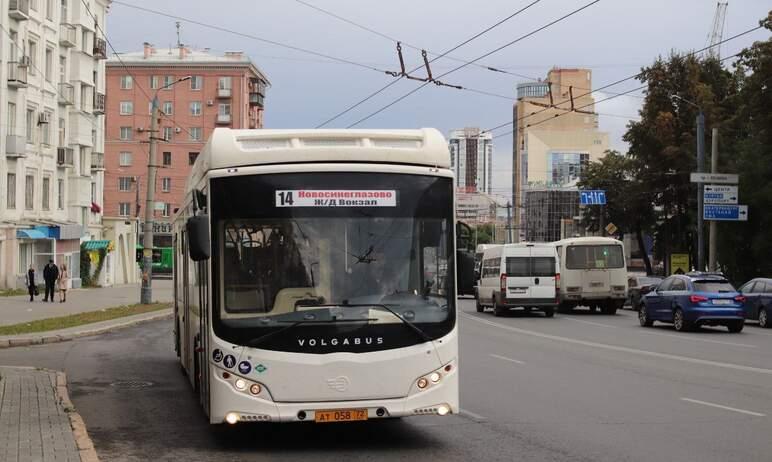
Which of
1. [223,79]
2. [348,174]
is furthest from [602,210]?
[348,174]

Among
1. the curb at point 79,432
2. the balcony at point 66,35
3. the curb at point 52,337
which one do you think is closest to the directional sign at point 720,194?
the curb at point 52,337

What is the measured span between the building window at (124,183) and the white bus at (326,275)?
95.3 m

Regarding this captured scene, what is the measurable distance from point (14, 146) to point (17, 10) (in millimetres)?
6721

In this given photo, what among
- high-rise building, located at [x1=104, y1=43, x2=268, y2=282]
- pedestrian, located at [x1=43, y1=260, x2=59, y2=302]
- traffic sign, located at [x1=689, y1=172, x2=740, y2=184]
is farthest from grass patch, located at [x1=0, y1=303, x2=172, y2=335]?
high-rise building, located at [x1=104, y1=43, x2=268, y2=282]

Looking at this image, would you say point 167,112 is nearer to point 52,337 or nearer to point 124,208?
point 124,208

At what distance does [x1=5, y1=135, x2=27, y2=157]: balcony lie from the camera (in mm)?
51375

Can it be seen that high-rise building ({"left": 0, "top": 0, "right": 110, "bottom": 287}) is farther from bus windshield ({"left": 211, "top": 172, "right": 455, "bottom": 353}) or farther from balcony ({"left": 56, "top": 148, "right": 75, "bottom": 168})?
bus windshield ({"left": 211, "top": 172, "right": 455, "bottom": 353})

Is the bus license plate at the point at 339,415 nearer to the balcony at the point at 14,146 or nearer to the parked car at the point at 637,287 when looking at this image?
the parked car at the point at 637,287

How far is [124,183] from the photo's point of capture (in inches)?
4040

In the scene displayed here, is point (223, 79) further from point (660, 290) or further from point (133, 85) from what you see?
point (660, 290)

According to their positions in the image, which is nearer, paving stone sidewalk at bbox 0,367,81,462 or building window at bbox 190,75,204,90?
paving stone sidewalk at bbox 0,367,81,462

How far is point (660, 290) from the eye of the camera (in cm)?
3039

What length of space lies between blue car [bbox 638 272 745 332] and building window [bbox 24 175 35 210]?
3630cm

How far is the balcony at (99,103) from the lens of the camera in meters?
65.8
